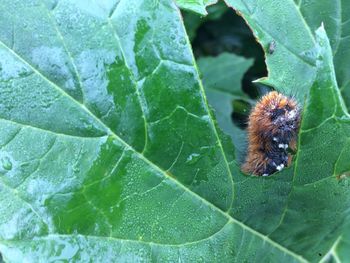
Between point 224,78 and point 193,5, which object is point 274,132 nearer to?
point 193,5

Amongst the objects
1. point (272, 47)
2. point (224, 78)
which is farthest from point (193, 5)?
point (224, 78)

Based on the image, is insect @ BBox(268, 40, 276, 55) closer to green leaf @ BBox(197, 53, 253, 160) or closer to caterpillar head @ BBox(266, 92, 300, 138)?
caterpillar head @ BBox(266, 92, 300, 138)

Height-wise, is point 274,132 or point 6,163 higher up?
point 6,163

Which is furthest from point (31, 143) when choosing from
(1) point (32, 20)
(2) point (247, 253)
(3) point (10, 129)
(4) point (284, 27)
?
(4) point (284, 27)

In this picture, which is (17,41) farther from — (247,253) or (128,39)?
(247,253)

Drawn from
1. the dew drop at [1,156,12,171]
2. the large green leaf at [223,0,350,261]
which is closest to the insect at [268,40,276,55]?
the large green leaf at [223,0,350,261]

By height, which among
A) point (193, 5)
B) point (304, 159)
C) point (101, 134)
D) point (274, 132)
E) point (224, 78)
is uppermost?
point (193, 5)

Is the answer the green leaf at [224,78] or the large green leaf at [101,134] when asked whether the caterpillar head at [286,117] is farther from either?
the green leaf at [224,78]

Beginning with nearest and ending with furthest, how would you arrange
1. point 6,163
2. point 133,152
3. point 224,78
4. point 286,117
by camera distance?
point 6,163, point 133,152, point 286,117, point 224,78
